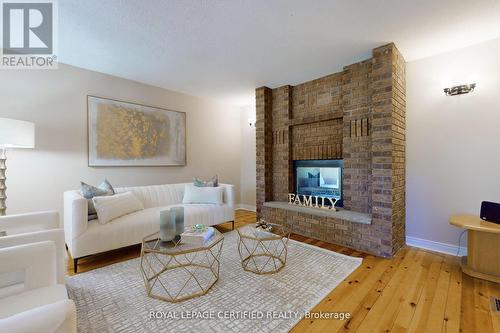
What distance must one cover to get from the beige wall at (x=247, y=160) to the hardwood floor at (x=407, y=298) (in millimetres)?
2909

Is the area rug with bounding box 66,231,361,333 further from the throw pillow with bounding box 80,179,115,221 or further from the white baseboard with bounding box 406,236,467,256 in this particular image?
the white baseboard with bounding box 406,236,467,256

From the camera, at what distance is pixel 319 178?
354 cm

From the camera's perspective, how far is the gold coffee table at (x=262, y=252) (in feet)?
6.99

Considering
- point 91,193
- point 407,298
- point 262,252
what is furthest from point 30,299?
point 407,298

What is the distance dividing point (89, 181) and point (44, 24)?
1.97 m

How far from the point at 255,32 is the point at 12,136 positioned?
261 cm

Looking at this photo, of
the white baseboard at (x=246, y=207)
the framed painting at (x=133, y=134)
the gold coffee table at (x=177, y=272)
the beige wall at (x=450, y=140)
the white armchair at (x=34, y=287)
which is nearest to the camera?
the white armchair at (x=34, y=287)

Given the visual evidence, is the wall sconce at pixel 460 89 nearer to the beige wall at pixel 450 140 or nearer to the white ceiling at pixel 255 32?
the beige wall at pixel 450 140

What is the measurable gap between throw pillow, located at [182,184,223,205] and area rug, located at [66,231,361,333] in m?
1.24

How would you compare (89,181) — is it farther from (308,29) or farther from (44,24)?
(308,29)

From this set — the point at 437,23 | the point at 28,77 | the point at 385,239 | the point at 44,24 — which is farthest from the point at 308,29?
the point at 28,77

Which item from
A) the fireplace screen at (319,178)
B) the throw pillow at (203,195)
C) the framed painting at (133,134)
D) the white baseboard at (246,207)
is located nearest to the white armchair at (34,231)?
the framed painting at (133,134)

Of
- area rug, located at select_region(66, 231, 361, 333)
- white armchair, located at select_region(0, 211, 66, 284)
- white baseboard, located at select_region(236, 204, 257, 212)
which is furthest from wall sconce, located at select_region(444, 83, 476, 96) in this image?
white armchair, located at select_region(0, 211, 66, 284)

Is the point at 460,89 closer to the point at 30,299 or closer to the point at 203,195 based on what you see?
the point at 203,195
